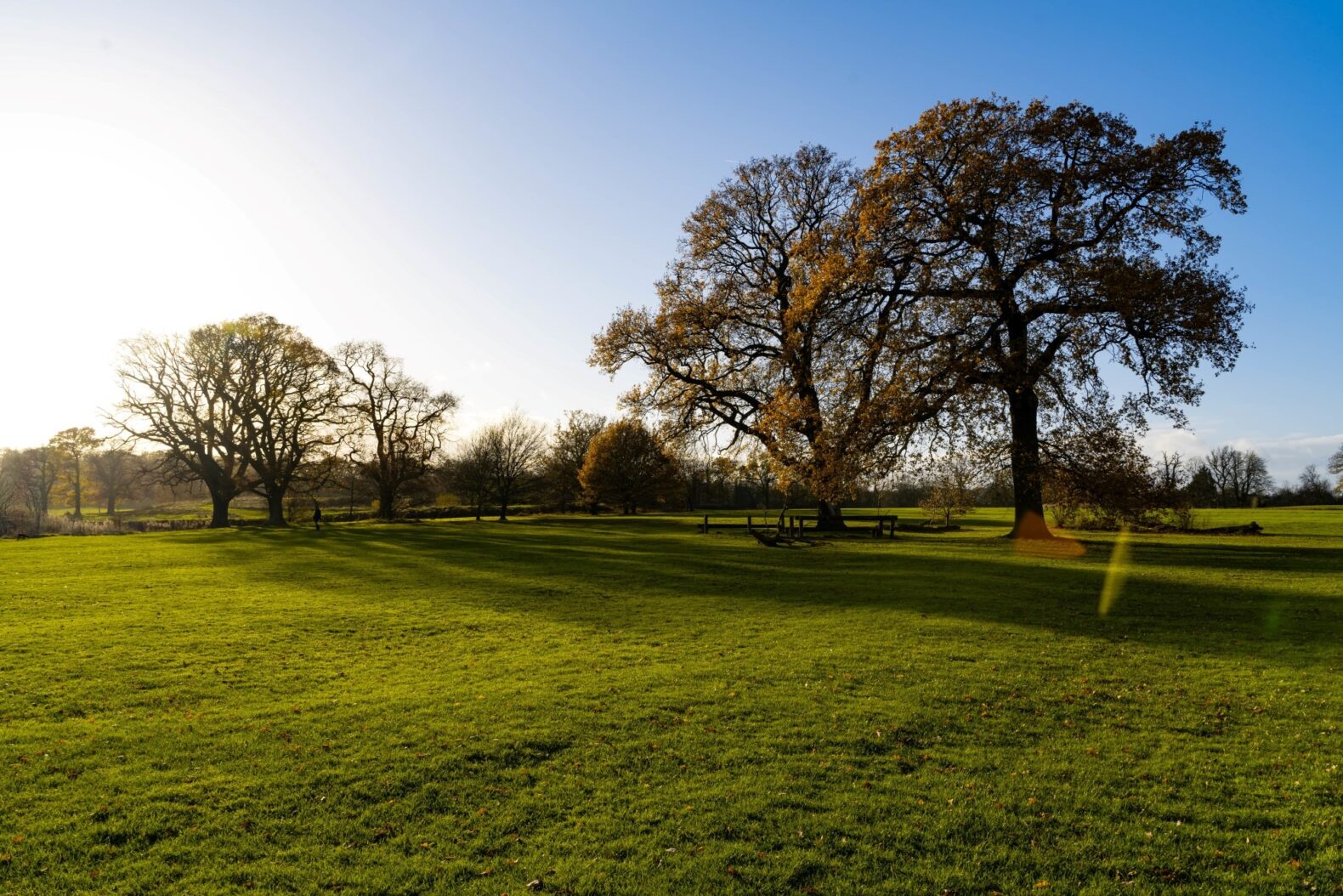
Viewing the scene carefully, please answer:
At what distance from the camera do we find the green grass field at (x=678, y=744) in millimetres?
5688

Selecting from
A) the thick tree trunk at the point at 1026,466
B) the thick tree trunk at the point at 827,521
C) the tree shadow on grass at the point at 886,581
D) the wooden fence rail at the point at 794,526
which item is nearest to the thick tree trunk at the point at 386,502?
the tree shadow on grass at the point at 886,581

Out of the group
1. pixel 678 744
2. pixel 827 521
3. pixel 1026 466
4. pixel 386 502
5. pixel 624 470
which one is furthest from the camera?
pixel 624 470

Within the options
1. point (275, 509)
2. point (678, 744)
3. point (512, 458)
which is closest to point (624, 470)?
point (512, 458)

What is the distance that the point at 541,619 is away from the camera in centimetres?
1605

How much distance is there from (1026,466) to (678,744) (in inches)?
1005

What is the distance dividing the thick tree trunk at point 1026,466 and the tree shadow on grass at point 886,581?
6.12 ft

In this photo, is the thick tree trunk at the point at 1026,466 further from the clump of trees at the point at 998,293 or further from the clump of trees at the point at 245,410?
the clump of trees at the point at 245,410

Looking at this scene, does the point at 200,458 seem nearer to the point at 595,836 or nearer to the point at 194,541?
the point at 194,541

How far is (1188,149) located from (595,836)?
113 feet

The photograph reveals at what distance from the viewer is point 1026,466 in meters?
28.9

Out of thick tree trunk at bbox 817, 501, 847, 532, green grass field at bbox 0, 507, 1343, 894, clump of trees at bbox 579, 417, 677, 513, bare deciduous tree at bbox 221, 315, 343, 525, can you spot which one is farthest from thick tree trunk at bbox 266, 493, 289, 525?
thick tree trunk at bbox 817, 501, 847, 532

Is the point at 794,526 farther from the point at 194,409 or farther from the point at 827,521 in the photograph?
the point at 194,409

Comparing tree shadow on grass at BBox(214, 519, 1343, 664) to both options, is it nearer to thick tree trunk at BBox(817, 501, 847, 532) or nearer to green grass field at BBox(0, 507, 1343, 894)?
green grass field at BBox(0, 507, 1343, 894)

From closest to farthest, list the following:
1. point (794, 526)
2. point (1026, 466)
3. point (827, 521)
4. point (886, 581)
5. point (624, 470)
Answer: point (886, 581), point (1026, 466), point (827, 521), point (794, 526), point (624, 470)
